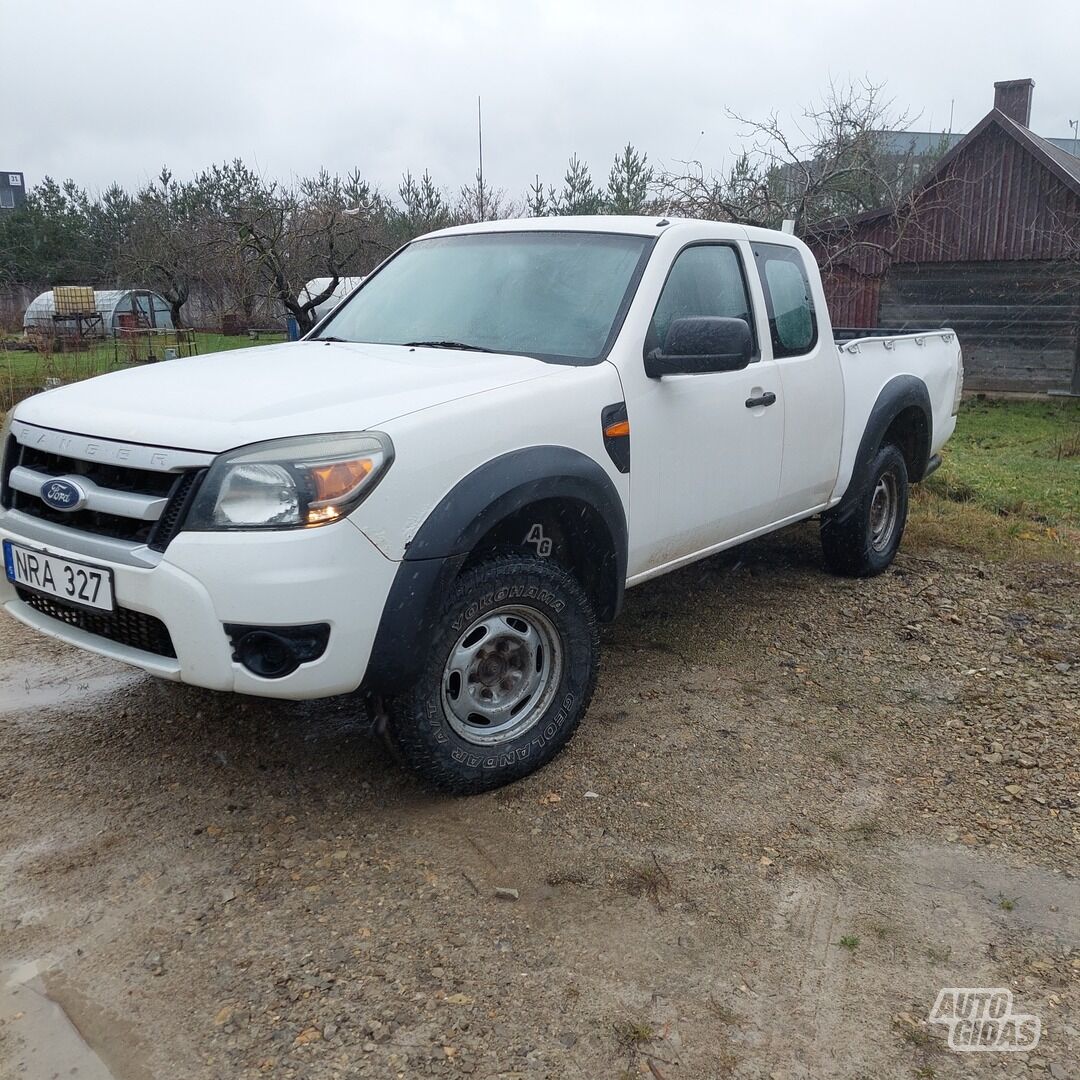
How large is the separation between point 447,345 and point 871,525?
9.82ft

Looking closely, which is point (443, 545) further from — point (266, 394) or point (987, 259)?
point (987, 259)

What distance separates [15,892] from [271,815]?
73 centimetres

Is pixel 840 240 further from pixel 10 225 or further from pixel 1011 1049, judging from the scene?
pixel 10 225

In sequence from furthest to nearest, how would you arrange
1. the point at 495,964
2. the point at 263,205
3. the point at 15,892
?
1. the point at 263,205
2. the point at 15,892
3. the point at 495,964

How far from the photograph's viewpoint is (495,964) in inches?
97.6

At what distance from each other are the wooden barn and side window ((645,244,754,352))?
14286mm

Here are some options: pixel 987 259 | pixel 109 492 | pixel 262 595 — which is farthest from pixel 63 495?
pixel 987 259

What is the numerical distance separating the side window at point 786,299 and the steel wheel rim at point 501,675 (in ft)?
6.42

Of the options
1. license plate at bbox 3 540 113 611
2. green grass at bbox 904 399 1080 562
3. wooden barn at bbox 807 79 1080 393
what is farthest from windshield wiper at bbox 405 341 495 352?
wooden barn at bbox 807 79 1080 393

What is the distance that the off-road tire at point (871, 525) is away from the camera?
5.42m

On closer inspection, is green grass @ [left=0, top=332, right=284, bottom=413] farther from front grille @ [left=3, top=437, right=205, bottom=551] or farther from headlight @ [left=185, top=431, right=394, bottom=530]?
headlight @ [left=185, top=431, right=394, bottom=530]

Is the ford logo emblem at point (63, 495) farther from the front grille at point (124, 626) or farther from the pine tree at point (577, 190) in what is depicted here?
the pine tree at point (577, 190)

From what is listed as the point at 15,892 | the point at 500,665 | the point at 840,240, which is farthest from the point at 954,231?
the point at 15,892

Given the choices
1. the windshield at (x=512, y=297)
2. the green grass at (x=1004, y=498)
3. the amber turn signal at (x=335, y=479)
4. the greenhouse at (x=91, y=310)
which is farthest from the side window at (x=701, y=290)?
the greenhouse at (x=91, y=310)
